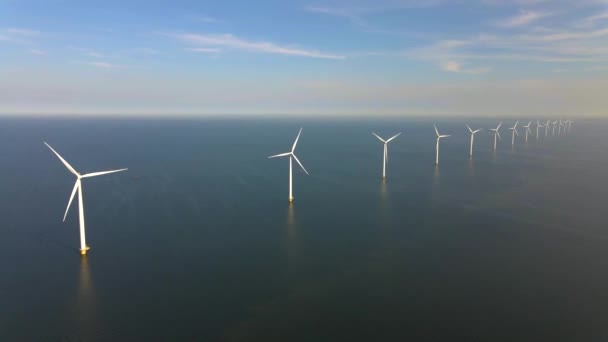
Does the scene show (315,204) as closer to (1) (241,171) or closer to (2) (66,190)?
(1) (241,171)

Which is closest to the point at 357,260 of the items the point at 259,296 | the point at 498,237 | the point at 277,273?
the point at 277,273

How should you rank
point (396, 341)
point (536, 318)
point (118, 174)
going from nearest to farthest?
1. point (396, 341)
2. point (536, 318)
3. point (118, 174)

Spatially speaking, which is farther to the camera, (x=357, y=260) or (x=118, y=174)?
(x=118, y=174)

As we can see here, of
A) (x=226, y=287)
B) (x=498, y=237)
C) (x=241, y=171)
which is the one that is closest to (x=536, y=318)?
(x=498, y=237)

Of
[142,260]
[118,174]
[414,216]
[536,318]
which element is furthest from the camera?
[118,174]

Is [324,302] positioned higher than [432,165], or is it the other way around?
[432,165]

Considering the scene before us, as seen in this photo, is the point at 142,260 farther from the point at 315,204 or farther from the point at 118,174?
the point at 118,174
